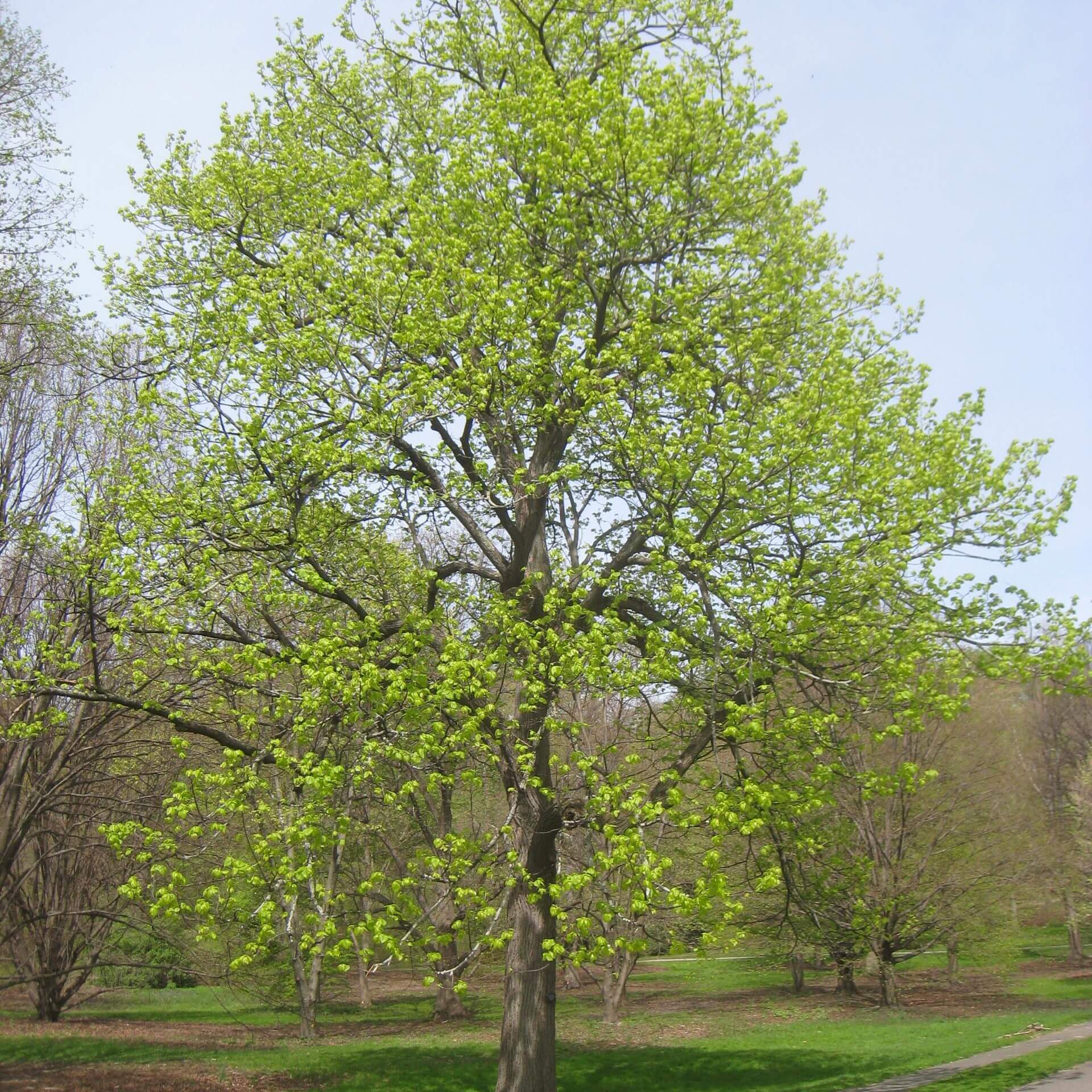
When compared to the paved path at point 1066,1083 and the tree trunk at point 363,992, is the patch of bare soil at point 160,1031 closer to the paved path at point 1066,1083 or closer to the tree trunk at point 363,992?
the tree trunk at point 363,992

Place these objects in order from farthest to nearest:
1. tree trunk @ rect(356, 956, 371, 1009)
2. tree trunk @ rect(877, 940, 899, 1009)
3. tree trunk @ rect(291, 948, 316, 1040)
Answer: tree trunk @ rect(356, 956, 371, 1009), tree trunk @ rect(877, 940, 899, 1009), tree trunk @ rect(291, 948, 316, 1040)

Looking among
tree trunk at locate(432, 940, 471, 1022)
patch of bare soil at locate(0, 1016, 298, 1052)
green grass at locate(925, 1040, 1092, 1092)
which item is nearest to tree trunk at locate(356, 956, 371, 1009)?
tree trunk at locate(432, 940, 471, 1022)

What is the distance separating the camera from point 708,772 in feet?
43.9

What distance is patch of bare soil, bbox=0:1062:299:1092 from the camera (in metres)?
16.1

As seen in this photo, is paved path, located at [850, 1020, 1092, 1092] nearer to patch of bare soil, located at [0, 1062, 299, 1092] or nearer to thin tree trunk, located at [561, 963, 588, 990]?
patch of bare soil, located at [0, 1062, 299, 1092]

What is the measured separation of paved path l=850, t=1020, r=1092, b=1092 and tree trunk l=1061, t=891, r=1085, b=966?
15.1 m

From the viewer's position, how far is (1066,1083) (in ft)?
45.9

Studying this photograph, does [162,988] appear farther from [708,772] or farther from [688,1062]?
[708,772]

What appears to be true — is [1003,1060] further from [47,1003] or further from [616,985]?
[47,1003]

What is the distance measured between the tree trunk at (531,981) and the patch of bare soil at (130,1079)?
22.9ft

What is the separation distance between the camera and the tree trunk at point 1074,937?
35.7 m

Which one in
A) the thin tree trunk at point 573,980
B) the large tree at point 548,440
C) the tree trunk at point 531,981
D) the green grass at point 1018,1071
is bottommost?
the thin tree trunk at point 573,980

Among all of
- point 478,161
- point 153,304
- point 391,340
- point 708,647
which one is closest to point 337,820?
point 708,647

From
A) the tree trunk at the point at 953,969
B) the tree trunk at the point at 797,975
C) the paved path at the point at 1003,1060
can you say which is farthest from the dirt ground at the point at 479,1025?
the paved path at the point at 1003,1060
